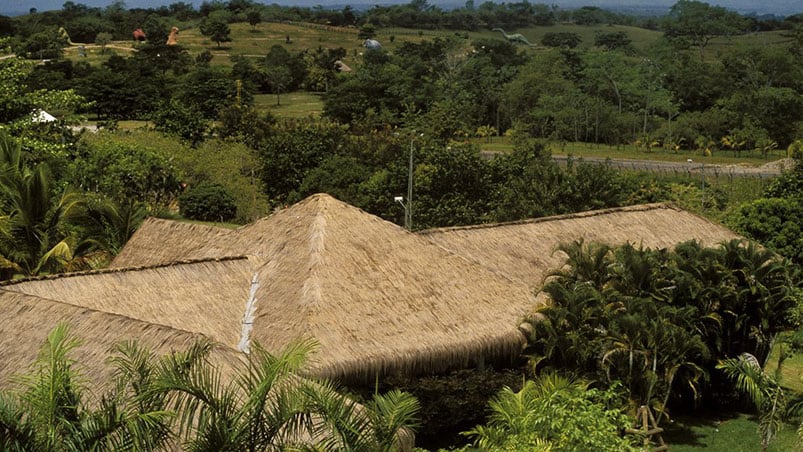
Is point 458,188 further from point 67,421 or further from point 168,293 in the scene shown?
point 67,421

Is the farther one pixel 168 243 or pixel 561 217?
pixel 561 217

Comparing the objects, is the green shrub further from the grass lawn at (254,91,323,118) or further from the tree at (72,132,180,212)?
the grass lawn at (254,91,323,118)

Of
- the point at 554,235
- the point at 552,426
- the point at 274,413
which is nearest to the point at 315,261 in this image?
the point at 554,235

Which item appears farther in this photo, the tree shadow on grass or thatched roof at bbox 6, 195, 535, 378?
the tree shadow on grass

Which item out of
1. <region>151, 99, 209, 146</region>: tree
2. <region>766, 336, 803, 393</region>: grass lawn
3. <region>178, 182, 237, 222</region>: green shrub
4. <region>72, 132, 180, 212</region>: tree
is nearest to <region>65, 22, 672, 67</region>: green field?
<region>151, 99, 209, 146</region>: tree

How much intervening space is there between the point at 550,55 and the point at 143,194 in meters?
58.5

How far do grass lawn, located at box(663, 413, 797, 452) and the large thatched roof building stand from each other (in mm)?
3569

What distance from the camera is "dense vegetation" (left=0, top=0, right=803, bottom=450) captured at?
11039 millimetres

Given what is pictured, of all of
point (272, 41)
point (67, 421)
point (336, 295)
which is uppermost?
point (67, 421)

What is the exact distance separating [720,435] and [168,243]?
1209 centimetres

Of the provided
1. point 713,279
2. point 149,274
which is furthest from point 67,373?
point 713,279

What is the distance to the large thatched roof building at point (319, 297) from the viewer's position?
54.7ft

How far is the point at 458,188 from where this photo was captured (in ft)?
117

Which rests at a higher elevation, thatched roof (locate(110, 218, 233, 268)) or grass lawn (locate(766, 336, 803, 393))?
thatched roof (locate(110, 218, 233, 268))
